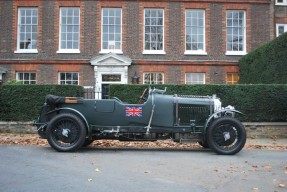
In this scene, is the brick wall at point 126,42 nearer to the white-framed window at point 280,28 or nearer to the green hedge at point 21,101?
the white-framed window at point 280,28

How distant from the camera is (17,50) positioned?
71.7 ft

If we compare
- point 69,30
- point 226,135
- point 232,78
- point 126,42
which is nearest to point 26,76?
point 69,30

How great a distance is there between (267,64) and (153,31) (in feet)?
24.1

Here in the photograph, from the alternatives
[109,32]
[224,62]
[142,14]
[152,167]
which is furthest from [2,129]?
[224,62]

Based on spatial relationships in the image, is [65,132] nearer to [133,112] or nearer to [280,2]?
[133,112]

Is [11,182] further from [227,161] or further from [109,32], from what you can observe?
[109,32]

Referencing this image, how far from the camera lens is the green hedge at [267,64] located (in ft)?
52.8

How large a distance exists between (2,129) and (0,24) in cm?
1015

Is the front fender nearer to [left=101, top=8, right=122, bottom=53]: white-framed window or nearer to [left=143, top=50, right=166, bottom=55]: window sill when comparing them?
[left=143, top=50, right=166, bottom=55]: window sill

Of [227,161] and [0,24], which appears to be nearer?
[227,161]

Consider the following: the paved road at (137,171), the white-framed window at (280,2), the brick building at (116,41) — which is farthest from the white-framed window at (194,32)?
the paved road at (137,171)

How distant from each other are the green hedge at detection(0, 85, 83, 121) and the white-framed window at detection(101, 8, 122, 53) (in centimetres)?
831

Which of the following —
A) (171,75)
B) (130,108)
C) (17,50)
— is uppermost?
(17,50)

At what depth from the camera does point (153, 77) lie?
72.1ft
